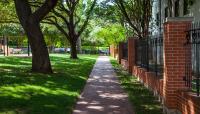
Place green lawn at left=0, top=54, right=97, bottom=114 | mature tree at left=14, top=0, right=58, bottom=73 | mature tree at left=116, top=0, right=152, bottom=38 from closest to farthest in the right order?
1. green lawn at left=0, top=54, right=97, bottom=114
2. mature tree at left=14, top=0, right=58, bottom=73
3. mature tree at left=116, top=0, right=152, bottom=38

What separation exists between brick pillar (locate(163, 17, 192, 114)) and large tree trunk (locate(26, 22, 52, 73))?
34.5 feet

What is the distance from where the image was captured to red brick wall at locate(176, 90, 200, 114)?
8.11 metres

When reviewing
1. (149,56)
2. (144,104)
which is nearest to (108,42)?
(149,56)

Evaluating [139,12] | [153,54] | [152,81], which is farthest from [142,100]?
Answer: [139,12]

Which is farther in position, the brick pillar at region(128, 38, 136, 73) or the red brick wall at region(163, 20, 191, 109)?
the brick pillar at region(128, 38, 136, 73)

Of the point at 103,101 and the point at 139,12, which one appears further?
Answer: the point at 139,12

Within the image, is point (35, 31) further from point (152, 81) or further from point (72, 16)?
point (72, 16)

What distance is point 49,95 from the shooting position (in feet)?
43.0

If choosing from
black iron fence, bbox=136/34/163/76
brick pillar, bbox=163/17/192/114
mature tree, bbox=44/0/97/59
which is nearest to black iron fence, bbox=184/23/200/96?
brick pillar, bbox=163/17/192/114

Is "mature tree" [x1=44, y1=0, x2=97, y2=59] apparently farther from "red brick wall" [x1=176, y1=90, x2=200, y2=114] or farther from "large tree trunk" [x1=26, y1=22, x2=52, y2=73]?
"red brick wall" [x1=176, y1=90, x2=200, y2=114]

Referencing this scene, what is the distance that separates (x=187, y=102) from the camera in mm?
8766

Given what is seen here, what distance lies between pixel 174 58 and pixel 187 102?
156 centimetres

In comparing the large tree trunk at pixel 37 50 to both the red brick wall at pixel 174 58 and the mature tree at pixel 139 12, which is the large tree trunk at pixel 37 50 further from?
the mature tree at pixel 139 12

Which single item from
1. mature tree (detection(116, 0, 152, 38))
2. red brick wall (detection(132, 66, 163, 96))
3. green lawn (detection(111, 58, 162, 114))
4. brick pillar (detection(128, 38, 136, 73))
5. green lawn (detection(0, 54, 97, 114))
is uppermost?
mature tree (detection(116, 0, 152, 38))
